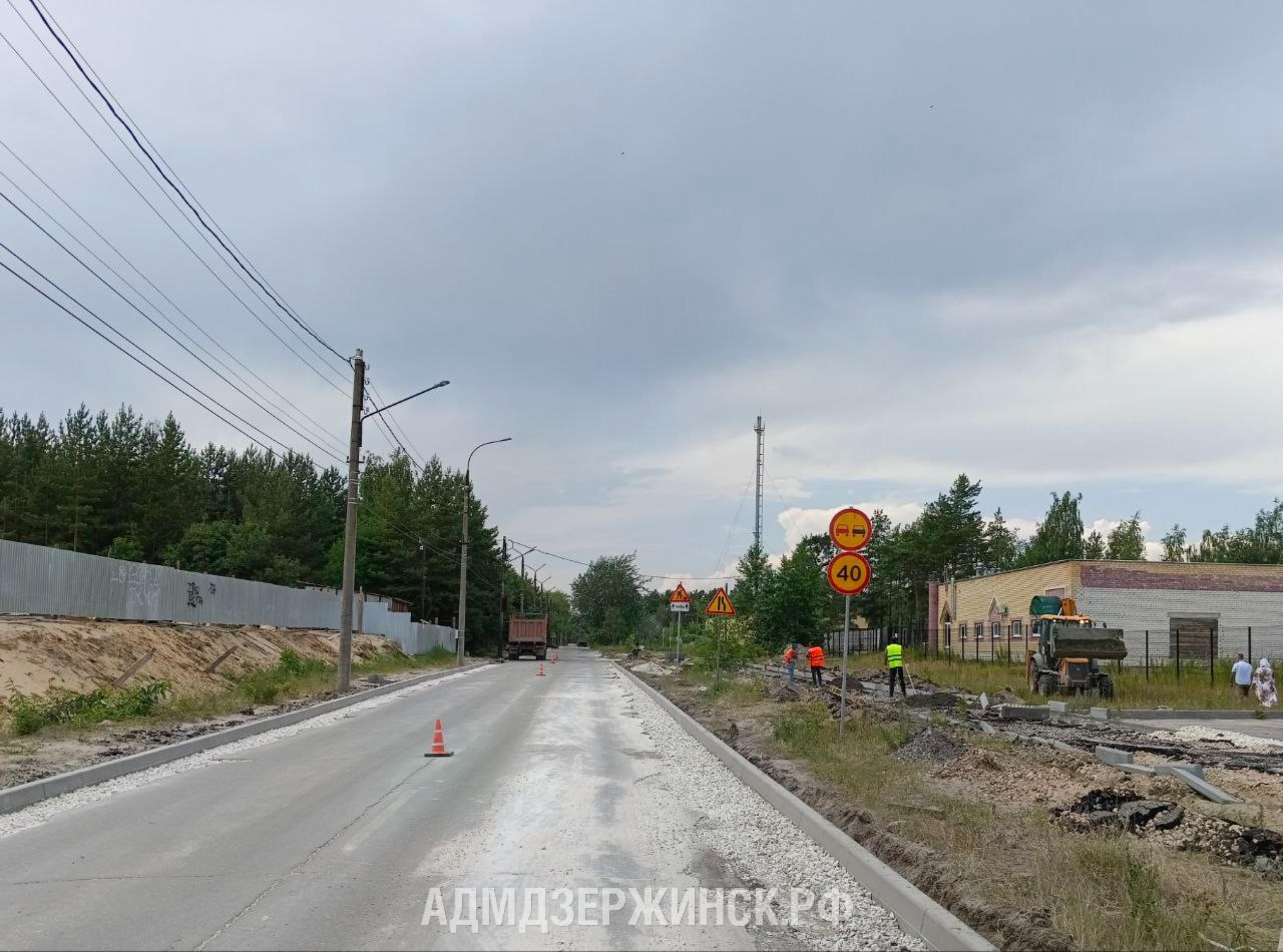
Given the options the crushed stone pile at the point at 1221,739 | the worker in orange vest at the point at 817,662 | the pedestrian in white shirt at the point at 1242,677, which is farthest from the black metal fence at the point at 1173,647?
the crushed stone pile at the point at 1221,739

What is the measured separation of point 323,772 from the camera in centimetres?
1245

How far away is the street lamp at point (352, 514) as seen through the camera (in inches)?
1032

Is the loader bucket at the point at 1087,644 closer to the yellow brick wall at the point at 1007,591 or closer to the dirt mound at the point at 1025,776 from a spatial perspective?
the dirt mound at the point at 1025,776

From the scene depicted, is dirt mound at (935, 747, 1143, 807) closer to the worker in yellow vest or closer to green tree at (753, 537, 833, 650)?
the worker in yellow vest

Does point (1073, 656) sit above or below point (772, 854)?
above

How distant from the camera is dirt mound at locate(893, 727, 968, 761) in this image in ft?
43.6

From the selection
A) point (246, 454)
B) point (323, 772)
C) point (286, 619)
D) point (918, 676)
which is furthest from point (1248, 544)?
point (323, 772)

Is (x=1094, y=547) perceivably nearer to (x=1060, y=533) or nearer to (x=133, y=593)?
(x=1060, y=533)

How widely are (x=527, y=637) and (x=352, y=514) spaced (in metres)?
42.7

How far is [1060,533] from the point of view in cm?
9700

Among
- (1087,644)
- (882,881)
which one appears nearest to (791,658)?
(1087,644)

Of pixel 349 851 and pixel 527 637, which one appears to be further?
pixel 527 637

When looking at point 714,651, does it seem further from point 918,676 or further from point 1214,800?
point 1214,800

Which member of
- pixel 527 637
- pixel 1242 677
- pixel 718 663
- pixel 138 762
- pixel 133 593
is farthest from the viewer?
pixel 527 637
